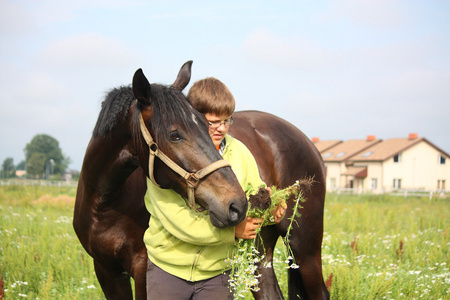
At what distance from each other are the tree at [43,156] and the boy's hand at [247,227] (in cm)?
9932

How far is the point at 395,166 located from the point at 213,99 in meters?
37.3

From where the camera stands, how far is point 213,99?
2102 mm

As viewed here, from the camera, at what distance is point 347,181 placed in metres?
38.8

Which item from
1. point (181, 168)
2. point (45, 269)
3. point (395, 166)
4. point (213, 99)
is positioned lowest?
point (395, 166)

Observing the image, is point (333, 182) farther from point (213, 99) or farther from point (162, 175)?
point (162, 175)

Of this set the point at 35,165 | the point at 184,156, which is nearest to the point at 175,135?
the point at 184,156

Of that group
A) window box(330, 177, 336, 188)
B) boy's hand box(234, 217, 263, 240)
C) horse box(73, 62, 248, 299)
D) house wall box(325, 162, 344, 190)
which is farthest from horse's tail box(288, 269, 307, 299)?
window box(330, 177, 336, 188)

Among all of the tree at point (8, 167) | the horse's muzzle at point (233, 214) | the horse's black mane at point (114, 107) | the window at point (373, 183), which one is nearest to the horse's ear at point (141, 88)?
the horse's black mane at point (114, 107)

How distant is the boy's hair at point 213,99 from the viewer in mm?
2104

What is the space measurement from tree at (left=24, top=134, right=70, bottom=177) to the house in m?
76.5

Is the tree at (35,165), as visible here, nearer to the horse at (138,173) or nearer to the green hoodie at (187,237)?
the horse at (138,173)

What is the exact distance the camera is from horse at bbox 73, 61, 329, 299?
6.19ft

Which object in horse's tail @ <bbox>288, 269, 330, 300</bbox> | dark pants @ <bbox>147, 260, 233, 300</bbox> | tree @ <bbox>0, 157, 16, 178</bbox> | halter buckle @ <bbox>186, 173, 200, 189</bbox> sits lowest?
tree @ <bbox>0, 157, 16, 178</bbox>

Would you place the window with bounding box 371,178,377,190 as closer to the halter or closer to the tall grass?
the tall grass
